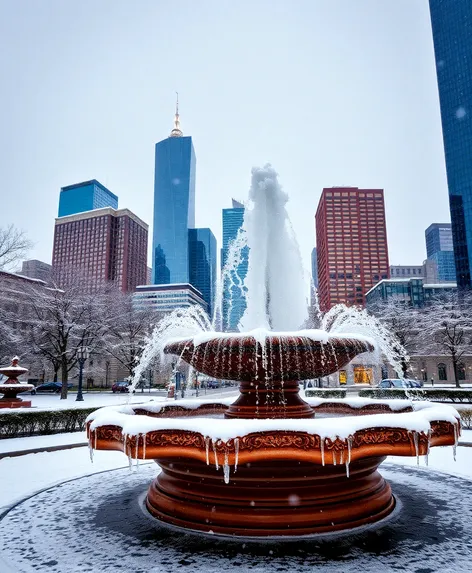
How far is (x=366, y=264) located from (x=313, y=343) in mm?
185190

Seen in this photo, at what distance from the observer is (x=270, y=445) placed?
4.87 m

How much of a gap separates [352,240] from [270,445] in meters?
189

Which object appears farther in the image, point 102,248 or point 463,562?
point 102,248

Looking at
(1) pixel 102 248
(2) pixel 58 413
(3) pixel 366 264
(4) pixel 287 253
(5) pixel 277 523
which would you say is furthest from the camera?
(3) pixel 366 264

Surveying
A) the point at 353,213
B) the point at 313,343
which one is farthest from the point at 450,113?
the point at 313,343

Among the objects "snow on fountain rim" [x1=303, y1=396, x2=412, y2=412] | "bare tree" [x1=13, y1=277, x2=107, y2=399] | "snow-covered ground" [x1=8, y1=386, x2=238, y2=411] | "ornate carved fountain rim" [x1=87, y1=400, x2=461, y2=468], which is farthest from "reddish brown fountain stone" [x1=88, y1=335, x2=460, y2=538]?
"bare tree" [x1=13, y1=277, x2=107, y2=399]

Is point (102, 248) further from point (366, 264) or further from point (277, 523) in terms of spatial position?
point (277, 523)

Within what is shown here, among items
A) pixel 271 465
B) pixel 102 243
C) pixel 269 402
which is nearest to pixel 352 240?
pixel 102 243

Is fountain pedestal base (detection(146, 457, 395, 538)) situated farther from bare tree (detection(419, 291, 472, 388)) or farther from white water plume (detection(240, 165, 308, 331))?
bare tree (detection(419, 291, 472, 388))

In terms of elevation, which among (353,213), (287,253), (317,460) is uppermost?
(353,213)

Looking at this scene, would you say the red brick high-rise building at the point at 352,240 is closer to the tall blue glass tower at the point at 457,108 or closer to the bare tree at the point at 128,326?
the tall blue glass tower at the point at 457,108

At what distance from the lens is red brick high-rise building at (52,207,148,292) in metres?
171

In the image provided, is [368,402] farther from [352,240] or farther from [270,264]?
[352,240]

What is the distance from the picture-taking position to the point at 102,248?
169625 millimetres
